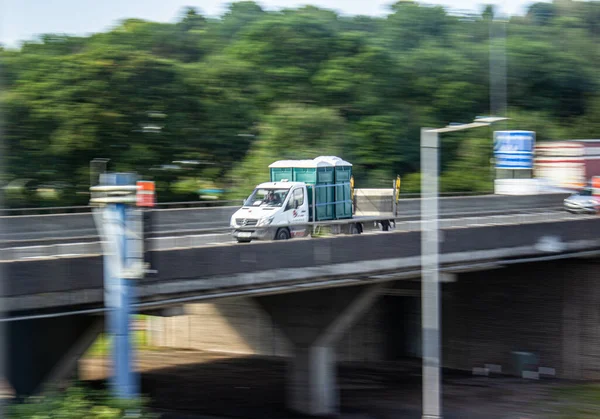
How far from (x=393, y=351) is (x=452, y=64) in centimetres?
2531

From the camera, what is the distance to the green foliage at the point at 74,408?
475 inches

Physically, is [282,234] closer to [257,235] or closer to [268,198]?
[257,235]

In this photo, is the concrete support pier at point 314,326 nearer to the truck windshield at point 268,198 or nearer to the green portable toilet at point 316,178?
the green portable toilet at point 316,178

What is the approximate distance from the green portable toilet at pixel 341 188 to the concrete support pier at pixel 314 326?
2.76 m

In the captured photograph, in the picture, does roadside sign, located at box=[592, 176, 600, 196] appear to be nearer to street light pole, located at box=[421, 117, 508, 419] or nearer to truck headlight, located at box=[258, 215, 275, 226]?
truck headlight, located at box=[258, 215, 275, 226]

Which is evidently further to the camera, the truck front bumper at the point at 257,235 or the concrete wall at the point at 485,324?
the concrete wall at the point at 485,324

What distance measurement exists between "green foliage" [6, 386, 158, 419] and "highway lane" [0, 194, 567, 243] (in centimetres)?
381

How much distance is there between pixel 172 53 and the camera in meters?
51.1

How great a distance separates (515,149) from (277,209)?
16515 millimetres

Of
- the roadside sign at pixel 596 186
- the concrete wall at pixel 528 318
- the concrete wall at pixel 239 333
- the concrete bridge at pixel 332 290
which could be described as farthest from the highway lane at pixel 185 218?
the concrete wall at pixel 239 333

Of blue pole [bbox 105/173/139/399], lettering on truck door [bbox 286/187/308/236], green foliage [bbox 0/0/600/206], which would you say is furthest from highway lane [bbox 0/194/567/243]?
green foliage [bbox 0/0/600/206]

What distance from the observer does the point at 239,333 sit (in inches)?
1492

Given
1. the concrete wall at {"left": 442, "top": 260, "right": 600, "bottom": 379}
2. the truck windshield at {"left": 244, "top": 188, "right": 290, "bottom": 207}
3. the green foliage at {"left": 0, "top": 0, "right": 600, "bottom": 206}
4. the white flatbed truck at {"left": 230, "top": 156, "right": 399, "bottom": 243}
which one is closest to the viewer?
the white flatbed truck at {"left": 230, "top": 156, "right": 399, "bottom": 243}

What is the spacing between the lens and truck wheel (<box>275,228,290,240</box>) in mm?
21172
